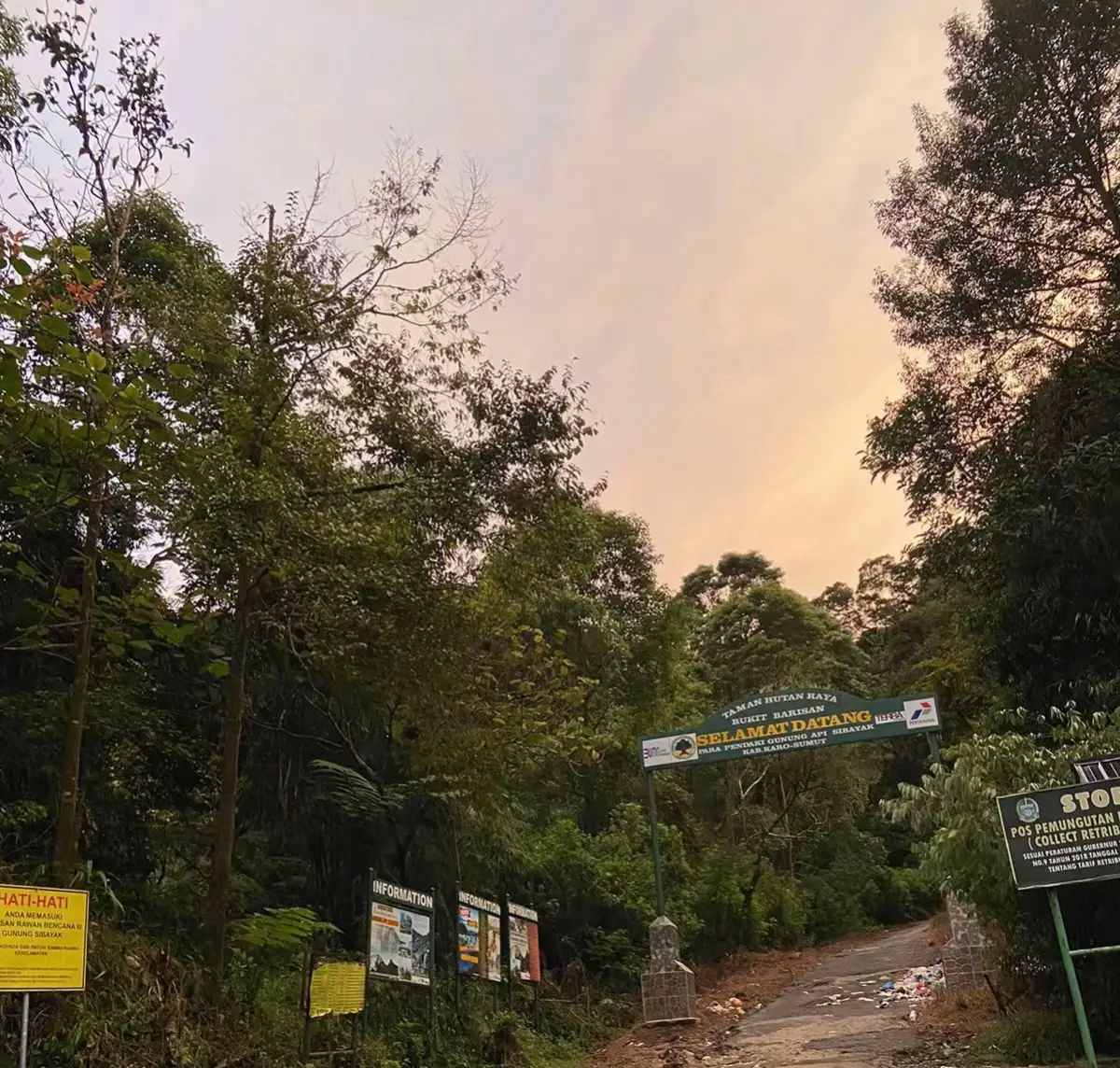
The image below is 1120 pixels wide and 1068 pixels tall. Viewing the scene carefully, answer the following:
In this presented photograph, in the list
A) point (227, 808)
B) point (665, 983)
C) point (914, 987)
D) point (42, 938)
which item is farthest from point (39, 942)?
point (914, 987)

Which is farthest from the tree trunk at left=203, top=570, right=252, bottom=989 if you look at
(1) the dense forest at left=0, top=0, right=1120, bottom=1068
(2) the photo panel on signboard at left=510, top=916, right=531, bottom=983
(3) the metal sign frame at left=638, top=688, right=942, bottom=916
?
(3) the metal sign frame at left=638, top=688, right=942, bottom=916

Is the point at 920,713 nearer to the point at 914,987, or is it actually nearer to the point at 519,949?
the point at 914,987

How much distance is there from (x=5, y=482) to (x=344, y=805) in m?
4.62

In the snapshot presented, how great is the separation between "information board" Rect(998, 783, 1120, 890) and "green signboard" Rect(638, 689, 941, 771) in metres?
6.83

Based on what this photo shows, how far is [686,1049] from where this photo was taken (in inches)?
420

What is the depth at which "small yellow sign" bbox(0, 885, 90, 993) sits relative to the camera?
485 centimetres

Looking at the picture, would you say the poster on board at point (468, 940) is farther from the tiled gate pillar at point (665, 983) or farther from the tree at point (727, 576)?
the tree at point (727, 576)

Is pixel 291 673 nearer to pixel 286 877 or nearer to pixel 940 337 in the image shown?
pixel 286 877

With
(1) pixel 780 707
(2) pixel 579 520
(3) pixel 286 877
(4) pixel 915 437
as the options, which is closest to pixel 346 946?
(3) pixel 286 877

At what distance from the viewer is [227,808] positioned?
7.84 meters

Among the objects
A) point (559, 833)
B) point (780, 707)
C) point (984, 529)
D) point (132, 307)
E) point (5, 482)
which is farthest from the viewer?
point (559, 833)

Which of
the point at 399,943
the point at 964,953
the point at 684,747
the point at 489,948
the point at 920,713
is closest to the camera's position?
the point at 399,943

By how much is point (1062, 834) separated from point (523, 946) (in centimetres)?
668

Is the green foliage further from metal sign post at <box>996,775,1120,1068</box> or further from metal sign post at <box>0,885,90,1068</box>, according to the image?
metal sign post at <box>0,885,90,1068</box>
